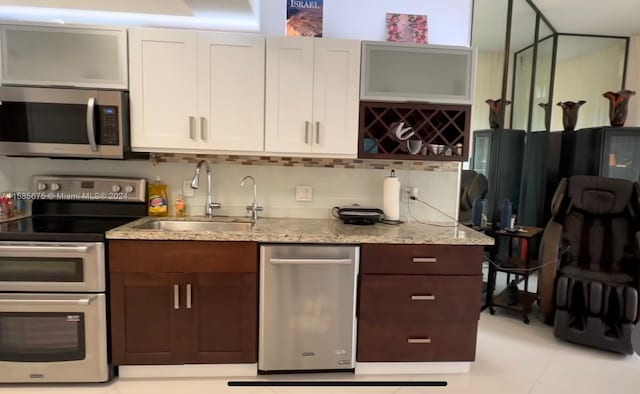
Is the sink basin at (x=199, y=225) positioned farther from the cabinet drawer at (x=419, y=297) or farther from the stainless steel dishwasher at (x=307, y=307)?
the cabinet drawer at (x=419, y=297)

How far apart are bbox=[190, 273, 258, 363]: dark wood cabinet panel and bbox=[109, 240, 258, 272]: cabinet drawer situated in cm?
6

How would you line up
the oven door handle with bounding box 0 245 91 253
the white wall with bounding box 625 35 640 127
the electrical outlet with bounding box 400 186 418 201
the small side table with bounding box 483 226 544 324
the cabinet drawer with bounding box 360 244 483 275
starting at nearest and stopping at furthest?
the oven door handle with bounding box 0 245 91 253 → the cabinet drawer with bounding box 360 244 483 275 → the electrical outlet with bounding box 400 186 418 201 → the small side table with bounding box 483 226 544 324 → the white wall with bounding box 625 35 640 127

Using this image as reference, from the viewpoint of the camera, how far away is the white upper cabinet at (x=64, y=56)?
2150mm

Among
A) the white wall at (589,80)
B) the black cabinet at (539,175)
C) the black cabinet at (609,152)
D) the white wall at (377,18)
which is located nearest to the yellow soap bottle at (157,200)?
the white wall at (377,18)

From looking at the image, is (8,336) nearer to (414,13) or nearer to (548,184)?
(414,13)

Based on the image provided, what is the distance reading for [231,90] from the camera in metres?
2.28

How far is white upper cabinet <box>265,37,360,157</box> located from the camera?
229cm

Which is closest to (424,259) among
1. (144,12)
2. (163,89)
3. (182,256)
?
(182,256)

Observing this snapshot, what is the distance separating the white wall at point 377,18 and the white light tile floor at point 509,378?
2.26 metres

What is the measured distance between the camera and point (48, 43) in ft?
7.12


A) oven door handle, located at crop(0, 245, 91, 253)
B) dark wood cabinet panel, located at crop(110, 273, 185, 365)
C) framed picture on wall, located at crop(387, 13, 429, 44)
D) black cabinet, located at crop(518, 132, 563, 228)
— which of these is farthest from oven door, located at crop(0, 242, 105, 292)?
black cabinet, located at crop(518, 132, 563, 228)

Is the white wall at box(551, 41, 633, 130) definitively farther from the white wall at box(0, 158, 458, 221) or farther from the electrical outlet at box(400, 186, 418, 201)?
the electrical outlet at box(400, 186, 418, 201)

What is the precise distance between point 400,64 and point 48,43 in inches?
83.3

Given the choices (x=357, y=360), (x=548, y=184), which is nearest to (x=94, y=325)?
(x=357, y=360)
